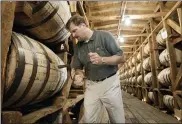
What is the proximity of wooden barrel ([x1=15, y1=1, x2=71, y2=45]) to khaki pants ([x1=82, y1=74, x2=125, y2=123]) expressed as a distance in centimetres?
113

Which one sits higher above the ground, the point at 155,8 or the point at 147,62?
the point at 155,8

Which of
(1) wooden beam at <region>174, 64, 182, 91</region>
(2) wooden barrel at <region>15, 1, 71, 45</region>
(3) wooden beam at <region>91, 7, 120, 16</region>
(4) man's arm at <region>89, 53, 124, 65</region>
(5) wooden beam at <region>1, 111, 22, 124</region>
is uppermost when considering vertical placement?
(3) wooden beam at <region>91, 7, 120, 16</region>

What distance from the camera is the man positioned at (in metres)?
2.85

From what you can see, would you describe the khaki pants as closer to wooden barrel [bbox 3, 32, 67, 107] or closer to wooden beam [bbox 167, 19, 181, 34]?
wooden barrel [bbox 3, 32, 67, 107]

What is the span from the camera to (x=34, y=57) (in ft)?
8.25

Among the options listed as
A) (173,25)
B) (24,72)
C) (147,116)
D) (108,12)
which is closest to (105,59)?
(24,72)

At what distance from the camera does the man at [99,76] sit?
112 inches

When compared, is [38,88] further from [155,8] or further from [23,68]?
[155,8]

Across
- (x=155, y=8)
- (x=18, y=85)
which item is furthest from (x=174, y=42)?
(x=18, y=85)

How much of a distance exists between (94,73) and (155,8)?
26.0 feet

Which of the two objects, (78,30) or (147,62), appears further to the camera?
(147,62)

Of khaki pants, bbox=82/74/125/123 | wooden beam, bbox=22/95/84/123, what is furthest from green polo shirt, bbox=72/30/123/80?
wooden beam, bbox=22/95/84/123

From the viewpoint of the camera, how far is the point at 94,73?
2.97m

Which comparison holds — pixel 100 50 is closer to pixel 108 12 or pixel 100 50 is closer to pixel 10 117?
pixel 10 117
